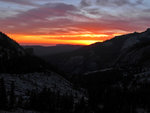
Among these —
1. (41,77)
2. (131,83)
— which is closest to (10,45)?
(41,77)

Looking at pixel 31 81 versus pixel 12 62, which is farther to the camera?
pixel 12 62

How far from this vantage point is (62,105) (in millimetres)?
65438

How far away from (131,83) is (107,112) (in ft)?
188

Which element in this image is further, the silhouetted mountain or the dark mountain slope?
the dark mountain slope

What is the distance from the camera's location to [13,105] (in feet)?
181

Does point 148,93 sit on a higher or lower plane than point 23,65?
lower

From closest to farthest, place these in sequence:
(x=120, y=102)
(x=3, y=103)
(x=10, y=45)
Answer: (x=3, y=103), (x=120, y=102), (x=10, y=45)

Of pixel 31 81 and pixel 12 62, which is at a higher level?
pixel 12 62

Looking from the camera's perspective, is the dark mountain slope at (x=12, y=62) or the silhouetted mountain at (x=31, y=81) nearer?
the silhouetted mountain at (x=31, y=81)

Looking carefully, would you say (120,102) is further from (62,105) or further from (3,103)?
(3,103)

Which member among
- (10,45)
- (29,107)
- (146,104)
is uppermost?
(10,45)

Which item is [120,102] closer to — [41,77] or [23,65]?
[41,77]

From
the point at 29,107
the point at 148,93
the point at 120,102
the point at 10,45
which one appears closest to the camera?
the point at 29,107

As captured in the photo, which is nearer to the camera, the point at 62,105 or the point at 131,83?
the point at 62,105
